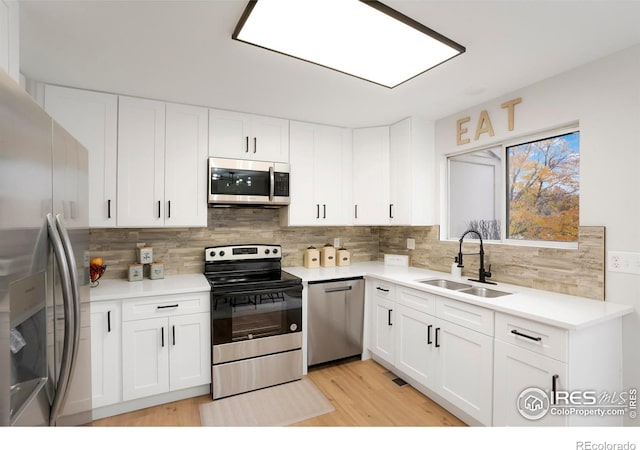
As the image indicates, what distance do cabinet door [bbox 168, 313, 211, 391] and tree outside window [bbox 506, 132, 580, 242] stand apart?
2.56m

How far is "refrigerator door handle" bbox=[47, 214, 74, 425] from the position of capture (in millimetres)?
902

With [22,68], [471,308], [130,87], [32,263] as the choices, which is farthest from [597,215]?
[22,68]

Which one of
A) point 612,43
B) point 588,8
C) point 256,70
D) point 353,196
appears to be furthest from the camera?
point 353,196

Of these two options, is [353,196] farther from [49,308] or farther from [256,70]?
[49,308]

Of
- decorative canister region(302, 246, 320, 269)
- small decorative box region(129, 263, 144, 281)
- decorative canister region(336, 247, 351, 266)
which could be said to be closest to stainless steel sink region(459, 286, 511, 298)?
decorative canister region(336, 247, 351, 266)

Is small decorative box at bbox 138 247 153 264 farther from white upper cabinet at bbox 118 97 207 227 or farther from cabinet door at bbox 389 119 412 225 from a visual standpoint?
cabinet door at bbox 389 119 412 225

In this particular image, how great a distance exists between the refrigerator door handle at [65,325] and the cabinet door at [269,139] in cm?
205

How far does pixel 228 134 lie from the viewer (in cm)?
275

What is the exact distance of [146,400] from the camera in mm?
2258

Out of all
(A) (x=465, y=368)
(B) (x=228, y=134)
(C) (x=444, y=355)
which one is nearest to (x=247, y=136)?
(B) (x=228, y=134)

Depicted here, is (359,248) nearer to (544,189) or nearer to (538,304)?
(544,189)
